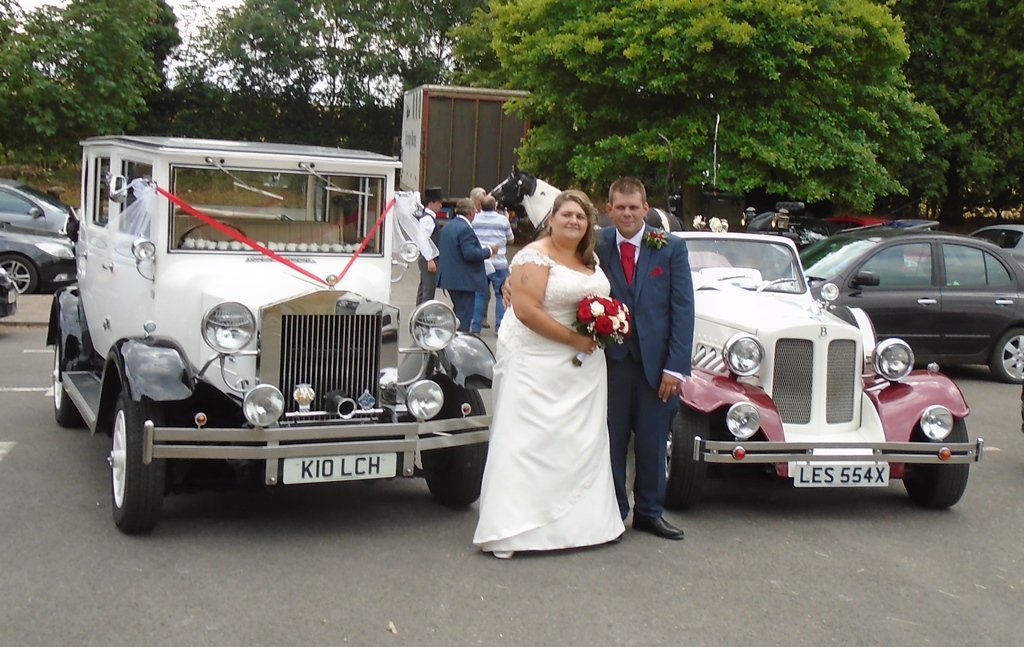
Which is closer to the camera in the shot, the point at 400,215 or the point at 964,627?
the point at 964,627

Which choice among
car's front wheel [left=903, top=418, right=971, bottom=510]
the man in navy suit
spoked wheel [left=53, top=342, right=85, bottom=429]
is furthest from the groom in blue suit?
the man in navy suit

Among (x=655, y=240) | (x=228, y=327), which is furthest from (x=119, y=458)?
(x=655, y=240)

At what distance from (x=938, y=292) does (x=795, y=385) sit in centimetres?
558

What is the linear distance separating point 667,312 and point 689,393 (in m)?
0.90

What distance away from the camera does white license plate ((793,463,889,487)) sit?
21.0 feet

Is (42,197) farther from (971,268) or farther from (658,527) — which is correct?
(658,527)

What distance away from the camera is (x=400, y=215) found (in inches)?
280

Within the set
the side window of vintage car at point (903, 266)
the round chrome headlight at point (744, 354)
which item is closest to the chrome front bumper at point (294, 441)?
the round chrome headlight at point (744, 354)

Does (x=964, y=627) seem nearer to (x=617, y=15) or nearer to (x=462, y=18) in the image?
(x=617, y=15)

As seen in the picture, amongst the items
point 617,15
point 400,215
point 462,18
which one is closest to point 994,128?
point 617,15

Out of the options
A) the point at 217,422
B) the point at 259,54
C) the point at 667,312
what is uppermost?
the point at 259,54

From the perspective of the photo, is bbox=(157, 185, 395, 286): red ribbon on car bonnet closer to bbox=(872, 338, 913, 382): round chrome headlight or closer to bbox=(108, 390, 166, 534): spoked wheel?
bbox=(108, 390, 166, 534): spoked wheel

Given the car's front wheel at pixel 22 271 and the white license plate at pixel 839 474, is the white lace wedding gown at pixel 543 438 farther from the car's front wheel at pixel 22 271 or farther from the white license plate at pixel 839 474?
the car's front wheel at pixel 22 271

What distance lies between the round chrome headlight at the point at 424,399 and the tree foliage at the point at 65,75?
1869 centimetres
